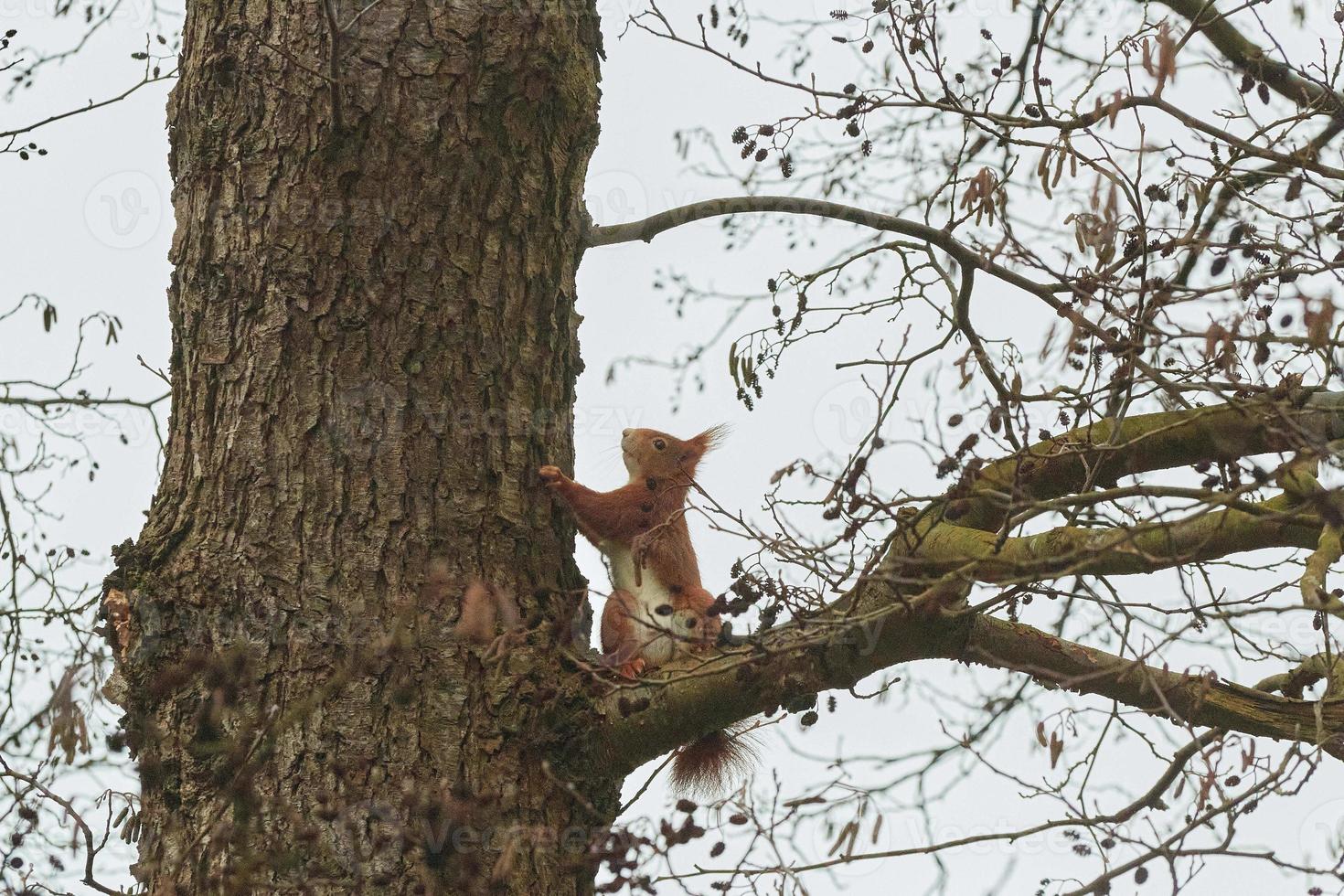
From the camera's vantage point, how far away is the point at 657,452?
454 cm

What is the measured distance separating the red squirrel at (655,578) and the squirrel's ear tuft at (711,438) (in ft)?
0.43

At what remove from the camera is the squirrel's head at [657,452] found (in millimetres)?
4535

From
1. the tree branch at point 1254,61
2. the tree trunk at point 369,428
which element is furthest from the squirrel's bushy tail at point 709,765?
the tree branch at point 1254,61

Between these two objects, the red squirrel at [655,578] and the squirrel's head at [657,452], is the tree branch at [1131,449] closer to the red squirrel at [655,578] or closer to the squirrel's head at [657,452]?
the red squirrel at [655,578]

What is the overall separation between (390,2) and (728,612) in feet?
5.20

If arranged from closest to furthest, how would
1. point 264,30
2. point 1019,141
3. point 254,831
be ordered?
point 254,831, point 264,30, point 1019,141

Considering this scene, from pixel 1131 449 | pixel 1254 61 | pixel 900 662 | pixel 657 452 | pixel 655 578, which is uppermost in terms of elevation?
pixel 1254 61

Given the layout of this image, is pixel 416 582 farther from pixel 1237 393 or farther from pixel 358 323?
pixel 1237 393

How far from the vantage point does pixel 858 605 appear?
262 cm

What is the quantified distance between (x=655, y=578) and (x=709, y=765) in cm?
62

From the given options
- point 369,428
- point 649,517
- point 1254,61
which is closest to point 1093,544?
point 369,428

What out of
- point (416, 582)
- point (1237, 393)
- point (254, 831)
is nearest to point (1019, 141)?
point (1237, 393)

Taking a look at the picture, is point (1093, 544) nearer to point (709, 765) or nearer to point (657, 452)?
point (709, 765)

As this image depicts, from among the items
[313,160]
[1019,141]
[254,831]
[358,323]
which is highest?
[1019,141]
